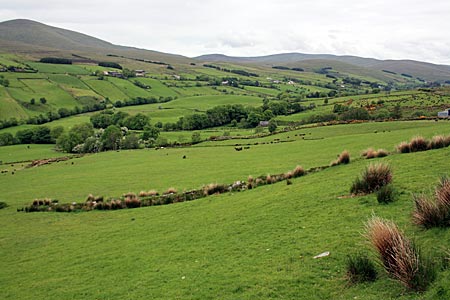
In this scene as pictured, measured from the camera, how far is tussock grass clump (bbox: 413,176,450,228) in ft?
32.3

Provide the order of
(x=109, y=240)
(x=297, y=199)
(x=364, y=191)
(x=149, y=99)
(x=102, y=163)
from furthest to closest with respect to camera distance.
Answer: (x=149, y=99), (x=102, y=163), (x=109, y=240), (x=297, y=199), (x=364, y=191)

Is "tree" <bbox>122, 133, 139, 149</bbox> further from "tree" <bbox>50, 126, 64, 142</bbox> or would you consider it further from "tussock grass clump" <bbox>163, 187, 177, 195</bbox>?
"tussock grass clump" <bbox>163, 187, 177, 195</bbox>

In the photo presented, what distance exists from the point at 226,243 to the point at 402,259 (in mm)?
7923

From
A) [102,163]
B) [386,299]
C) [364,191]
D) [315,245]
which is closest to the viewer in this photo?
[386,299]

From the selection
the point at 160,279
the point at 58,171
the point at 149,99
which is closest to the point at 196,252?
the point at 160,279

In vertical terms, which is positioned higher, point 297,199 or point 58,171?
point 297,199

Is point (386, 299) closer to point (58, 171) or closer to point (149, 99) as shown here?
point (58, 171)

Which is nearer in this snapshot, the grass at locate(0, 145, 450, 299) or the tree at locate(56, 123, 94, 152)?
the grass at locate(0, 145, 450, 299)

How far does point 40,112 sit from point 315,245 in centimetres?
16865

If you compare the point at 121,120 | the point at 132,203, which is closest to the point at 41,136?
the point at 121,120

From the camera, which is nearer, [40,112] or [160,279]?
[160,279]

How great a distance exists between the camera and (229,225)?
17.0 meters

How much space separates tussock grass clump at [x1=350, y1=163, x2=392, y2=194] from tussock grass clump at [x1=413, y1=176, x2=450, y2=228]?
16.9ft

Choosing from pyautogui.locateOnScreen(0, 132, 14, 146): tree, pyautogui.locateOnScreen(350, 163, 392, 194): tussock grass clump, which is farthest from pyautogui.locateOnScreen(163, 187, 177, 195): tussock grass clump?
pyautogui.locateOnScreen(0, 132, 14, 146): tree
